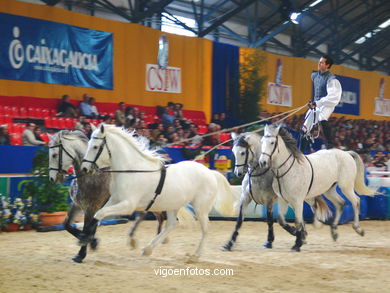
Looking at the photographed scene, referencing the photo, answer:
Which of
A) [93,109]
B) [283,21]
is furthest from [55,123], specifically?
[283,21]

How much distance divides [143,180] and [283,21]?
1938 centimetres

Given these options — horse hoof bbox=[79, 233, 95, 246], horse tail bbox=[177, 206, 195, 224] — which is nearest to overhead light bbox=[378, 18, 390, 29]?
horse tail bbox=[177, 206, 195, 224]

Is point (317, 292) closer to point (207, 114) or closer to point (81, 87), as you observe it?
point (81, 87)

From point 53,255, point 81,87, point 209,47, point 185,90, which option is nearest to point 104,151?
point 53,255

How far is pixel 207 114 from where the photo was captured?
2067 centimetres

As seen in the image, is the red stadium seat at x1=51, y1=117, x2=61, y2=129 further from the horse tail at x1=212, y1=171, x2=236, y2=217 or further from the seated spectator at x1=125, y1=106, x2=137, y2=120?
the horse tail at x1=212, y1=171, x2=236, y2=217

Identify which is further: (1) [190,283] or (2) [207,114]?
(2) [207,114]

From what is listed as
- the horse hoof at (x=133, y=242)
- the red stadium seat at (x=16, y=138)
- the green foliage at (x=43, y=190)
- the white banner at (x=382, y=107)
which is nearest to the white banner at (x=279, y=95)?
the white banner at (x=382, y=107)

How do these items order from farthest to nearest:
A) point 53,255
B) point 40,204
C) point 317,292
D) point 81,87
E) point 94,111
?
1. point 81,87
2. point 94,111
3. point 40,204
4. point 53,255
5. point 317,292

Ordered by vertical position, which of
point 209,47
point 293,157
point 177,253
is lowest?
point 177,253

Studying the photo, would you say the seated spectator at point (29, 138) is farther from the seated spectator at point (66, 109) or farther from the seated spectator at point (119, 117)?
the seated spectator at point (119, 117)

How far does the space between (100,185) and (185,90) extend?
13048mm

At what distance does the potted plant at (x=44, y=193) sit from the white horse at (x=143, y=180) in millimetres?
3620

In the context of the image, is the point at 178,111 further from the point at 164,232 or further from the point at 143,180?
the point at 143,180
